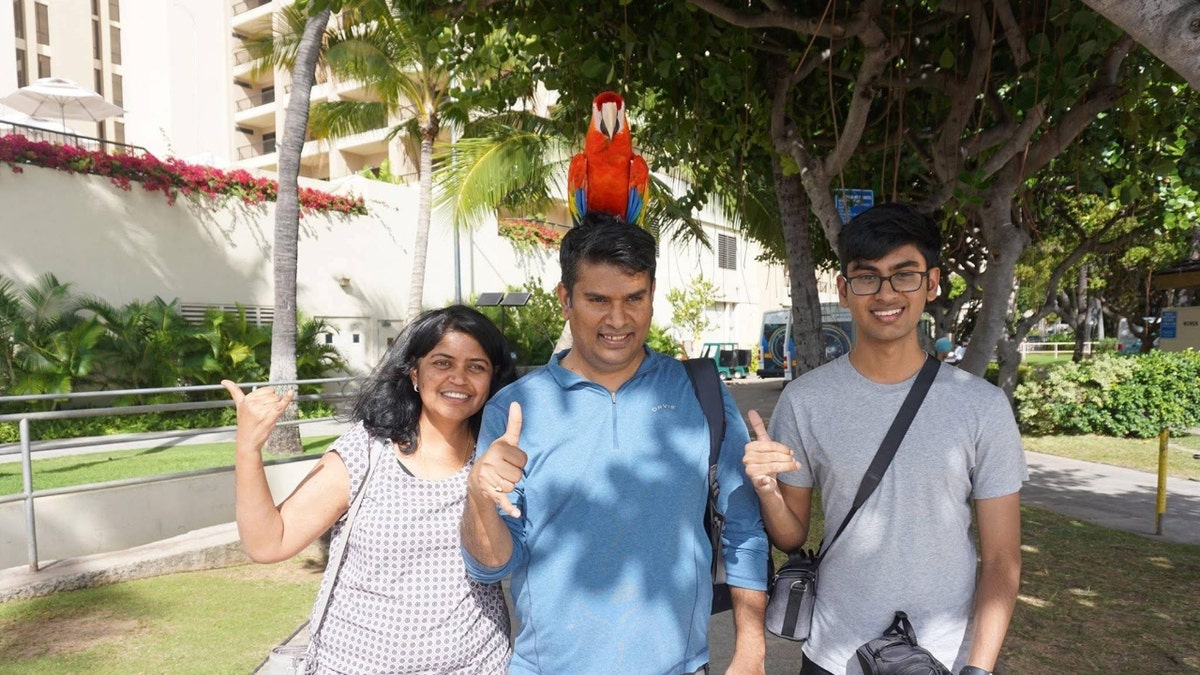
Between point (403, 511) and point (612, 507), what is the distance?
586 mm

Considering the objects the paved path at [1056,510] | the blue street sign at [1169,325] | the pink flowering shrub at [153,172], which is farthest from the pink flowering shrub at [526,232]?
the paved path at [1056,510]

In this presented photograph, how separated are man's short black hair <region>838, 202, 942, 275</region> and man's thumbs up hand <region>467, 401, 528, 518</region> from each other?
3.13ft

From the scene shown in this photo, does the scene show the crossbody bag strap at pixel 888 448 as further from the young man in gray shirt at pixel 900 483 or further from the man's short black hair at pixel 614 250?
the man's short black hair at pixel 614 250

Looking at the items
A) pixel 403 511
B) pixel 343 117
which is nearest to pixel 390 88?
pixel 343 117

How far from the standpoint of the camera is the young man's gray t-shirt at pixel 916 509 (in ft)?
5.83

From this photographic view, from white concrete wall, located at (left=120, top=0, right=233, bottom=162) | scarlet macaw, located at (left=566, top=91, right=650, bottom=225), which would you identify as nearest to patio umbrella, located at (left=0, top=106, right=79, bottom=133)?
white concrete wall, located at (left=120, top=0, right=233, bottom=162)

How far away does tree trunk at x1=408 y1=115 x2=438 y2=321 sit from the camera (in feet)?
43.5

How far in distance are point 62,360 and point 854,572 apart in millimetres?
12534

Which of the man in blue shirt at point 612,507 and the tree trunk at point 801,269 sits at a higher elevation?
the tree trunk at point 801,269

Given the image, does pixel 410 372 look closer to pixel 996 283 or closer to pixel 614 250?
pixel 614 250

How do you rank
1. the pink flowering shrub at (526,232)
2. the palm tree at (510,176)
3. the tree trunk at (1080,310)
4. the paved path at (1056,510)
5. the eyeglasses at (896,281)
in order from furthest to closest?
the pink flowering shrub at (526,232) → the tree trunk at (1080,310) → the palm tree at (510,176) → the paved path at (1056,510) → the eyeglasses at (896,281)

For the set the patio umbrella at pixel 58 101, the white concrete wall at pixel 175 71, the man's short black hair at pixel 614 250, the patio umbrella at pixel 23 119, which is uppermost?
the white concrete wall at pixel 175 71

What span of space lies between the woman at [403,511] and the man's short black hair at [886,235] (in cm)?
99

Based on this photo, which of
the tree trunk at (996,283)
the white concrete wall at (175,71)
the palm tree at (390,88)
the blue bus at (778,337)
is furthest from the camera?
the white concrete wall at (175,71)
